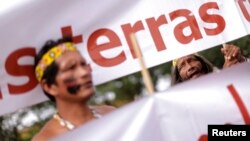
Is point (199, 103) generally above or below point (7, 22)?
below

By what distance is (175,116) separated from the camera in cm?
217

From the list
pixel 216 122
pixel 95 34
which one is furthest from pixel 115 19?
pixel 216 122

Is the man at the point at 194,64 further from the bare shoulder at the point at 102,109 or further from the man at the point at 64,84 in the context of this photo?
the man at the point at 64,84

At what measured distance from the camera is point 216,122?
2.21 metres

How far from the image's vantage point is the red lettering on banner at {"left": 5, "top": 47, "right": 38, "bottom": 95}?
2.33 metres

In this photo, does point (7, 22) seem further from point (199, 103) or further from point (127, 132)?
point (199, 103)

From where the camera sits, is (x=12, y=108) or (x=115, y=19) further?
(x=115, y=19)

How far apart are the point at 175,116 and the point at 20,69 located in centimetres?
74

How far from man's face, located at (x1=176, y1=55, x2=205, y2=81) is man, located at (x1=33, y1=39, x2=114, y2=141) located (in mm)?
796

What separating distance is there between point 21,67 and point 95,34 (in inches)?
15.6

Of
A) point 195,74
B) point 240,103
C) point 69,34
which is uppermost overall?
point 69,34

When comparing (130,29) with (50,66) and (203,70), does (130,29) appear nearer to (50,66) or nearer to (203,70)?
(50,66)

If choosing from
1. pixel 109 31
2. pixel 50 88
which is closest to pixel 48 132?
pixel 50 88

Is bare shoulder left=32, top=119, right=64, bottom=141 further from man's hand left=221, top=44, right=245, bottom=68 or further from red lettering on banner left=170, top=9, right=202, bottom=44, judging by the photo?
man's hand left=221, top=44, right=245, bottom=68
